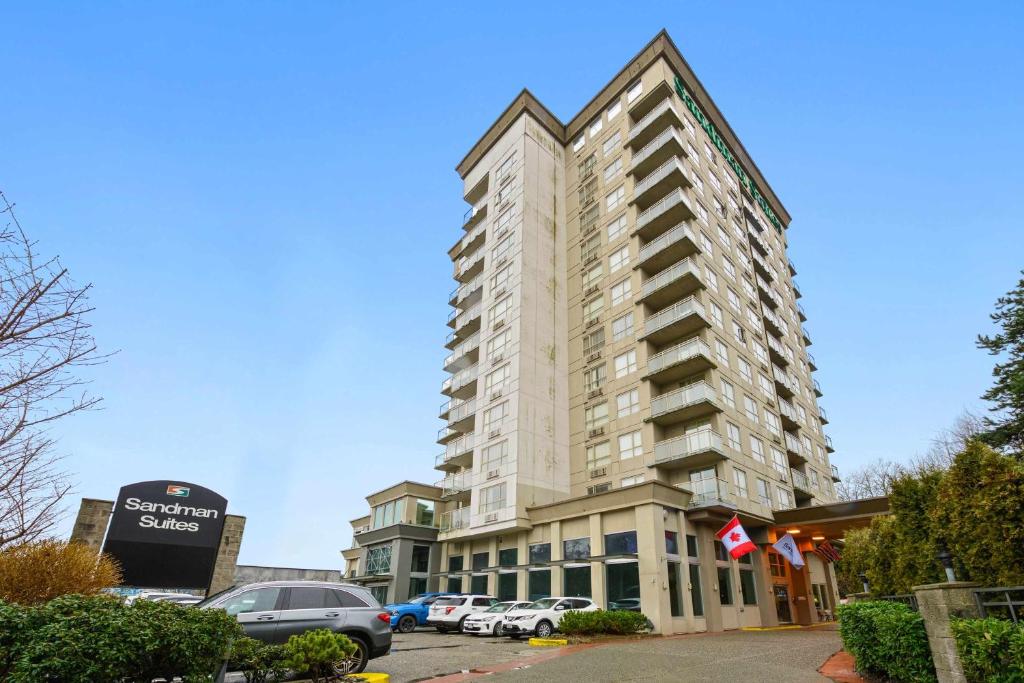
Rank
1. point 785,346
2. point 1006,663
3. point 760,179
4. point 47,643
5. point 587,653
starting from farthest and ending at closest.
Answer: point 760,179, point 785,346, point 587,653, point 1006,663, point 47,643

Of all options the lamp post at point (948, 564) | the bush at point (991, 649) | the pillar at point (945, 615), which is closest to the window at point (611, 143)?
the lamp post at point (948, 564)

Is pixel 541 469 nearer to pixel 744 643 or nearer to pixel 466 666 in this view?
pixel 744 643

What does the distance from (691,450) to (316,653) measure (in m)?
23.0

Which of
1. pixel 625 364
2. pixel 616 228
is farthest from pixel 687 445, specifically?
pixel 616 228

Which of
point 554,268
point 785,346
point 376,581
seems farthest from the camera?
point 785,346

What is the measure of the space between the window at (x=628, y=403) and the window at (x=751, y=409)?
6.83 m

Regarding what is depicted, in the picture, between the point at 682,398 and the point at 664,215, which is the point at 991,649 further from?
the point at 664,215

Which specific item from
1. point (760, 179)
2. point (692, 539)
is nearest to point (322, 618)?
point (692, 539)

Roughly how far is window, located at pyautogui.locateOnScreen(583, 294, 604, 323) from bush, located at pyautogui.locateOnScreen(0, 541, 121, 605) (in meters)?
30.3

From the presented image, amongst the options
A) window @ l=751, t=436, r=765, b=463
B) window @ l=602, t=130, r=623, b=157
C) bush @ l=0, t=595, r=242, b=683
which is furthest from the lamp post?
window @ l=602, t=130, r=623, b=157

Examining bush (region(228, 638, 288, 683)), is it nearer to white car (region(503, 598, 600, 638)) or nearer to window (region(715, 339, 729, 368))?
white car (region(503, 598, 600, 638))

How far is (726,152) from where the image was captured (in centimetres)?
4675

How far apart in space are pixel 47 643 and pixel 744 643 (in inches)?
716

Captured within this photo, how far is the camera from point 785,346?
150 feet
